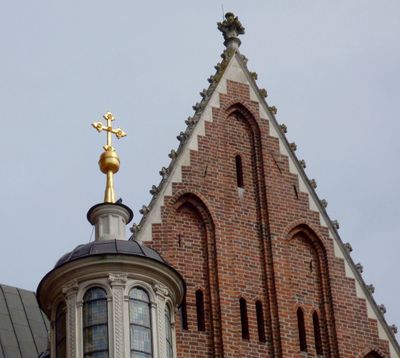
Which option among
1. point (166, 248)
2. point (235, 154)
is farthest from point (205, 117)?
point (166, 248)

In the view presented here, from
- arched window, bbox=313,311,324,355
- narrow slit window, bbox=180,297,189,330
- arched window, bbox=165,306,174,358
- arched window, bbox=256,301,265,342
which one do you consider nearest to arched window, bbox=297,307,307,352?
arched window, bbox=313,311,324,355

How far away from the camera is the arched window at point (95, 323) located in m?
23.2

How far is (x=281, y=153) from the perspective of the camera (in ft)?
93.4

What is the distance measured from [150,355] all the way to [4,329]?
378 inches

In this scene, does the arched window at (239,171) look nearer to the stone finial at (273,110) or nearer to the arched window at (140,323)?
the stone finial at (273,110)

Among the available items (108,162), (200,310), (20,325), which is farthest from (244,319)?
(20,325)

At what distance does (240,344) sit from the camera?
2541 cm

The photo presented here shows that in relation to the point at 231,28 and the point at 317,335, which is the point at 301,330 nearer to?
the point at 317,335

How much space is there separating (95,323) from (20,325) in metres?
9.67

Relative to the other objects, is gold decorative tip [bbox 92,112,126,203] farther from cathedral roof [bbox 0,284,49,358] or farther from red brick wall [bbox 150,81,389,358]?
cathedral roof [bbox 0,284,49,358]

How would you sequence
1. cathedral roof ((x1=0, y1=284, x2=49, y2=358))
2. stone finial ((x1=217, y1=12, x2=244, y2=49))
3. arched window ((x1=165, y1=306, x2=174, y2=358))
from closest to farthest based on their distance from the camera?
arched window ((x1=165, y1=306, x2=174, y2=358)), stone finial ((x1=217, y1=12, x2=244, y2=49)), cathedral roof ((x1=0, y1=284, x2=49, y2=358))

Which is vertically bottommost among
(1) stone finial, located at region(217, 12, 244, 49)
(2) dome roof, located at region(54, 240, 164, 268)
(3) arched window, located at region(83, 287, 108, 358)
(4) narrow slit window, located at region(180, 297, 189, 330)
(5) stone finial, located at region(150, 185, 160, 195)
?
(3) arched window, located at region(83, 287, 108, 358)

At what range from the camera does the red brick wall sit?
2570 cm

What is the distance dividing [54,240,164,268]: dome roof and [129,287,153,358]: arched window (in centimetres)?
64
